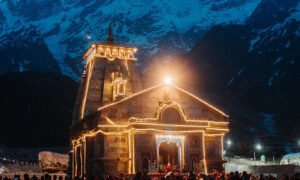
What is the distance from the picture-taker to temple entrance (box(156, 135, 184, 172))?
128ft

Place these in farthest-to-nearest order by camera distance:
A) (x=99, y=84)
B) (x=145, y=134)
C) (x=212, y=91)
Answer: (x=212, y=91)
(x=99, y=84)
(x=145, y=134)

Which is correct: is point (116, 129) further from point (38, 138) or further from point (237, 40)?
point (237, 40)

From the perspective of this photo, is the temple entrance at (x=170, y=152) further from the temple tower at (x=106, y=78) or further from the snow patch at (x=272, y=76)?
the snow patch at (x=272, y=76)

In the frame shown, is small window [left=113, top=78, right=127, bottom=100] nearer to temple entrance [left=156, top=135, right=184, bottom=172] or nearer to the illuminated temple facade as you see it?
the illuminated temple facade

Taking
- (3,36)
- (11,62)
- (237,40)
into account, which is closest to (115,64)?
(237,40)

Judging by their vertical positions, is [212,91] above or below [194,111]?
above

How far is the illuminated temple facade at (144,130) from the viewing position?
127 feet

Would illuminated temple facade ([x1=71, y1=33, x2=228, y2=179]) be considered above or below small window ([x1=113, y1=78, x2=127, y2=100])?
below

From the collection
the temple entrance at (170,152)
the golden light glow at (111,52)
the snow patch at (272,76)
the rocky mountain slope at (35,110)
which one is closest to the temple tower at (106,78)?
the golden light glow at (111,52)

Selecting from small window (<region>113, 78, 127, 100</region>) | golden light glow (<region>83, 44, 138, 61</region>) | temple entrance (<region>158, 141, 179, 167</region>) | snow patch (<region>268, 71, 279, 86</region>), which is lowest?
temple entrance (<region>158, 141, 179, 167</region>)

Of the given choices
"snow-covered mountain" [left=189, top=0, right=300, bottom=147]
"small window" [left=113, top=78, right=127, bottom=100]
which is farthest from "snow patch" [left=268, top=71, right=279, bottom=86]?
"small window" [left=113, top=78, right=127, bottom=100]

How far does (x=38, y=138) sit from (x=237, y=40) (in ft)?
312

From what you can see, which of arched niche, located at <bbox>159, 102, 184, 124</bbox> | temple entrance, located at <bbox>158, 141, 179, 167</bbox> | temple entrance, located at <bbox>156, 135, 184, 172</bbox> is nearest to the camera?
temple entrance, located at <bbox>156, 135, 184, 172</bbox>

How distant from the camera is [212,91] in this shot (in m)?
150
